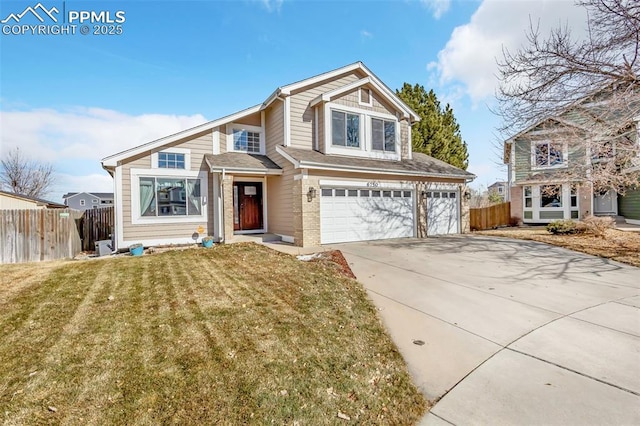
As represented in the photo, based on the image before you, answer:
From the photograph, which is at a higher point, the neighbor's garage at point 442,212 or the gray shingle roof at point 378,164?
the gray shingle roof at point 378,164

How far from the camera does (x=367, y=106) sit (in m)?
13.9

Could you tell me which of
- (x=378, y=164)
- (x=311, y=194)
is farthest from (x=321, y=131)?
(x=311, y=194)

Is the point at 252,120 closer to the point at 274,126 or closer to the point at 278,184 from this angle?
the point at 274,126

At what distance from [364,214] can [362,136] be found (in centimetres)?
380

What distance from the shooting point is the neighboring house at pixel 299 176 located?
10977 mm

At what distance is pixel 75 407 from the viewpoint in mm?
2604

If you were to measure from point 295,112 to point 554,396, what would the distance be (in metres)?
12.0

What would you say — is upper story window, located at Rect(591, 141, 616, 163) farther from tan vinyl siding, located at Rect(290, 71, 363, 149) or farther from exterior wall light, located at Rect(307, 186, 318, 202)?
tan vinyl siding, located at Rect(290, 71, 363, 149)

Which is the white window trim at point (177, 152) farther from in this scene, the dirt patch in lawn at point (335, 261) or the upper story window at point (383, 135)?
the upper story window at point (383, 135)

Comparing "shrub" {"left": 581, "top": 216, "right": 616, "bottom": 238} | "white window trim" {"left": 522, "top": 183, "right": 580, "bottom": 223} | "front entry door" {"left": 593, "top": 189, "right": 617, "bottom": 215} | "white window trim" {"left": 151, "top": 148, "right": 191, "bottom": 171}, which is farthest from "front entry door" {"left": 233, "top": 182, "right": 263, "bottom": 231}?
"front entry door" {"left": 593, "top": 189, "right": 617, "bottom": 215}

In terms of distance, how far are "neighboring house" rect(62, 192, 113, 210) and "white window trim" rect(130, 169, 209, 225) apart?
51984 millimetres

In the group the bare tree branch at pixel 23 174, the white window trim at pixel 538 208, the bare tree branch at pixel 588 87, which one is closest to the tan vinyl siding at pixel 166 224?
the bare tree branch at pixel 588 87

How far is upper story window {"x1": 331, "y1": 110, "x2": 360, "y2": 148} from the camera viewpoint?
13039 millimetres

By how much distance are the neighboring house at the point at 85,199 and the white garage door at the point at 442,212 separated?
57566mm
